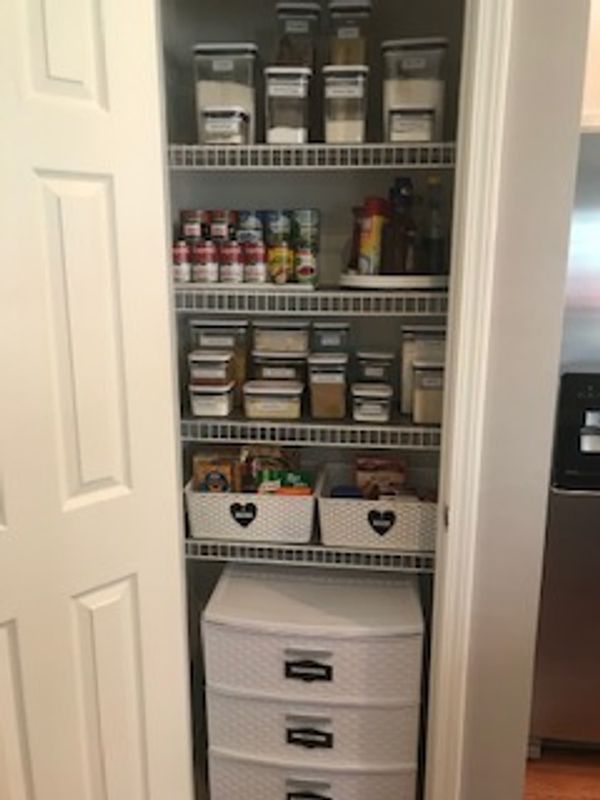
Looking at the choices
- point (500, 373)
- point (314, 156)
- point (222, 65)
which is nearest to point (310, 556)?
point (500, 373)

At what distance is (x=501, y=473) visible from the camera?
4.18 ft

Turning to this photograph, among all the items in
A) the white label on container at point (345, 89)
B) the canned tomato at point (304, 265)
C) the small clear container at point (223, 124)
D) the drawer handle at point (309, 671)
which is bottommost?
the drawer handle at point (309, 671)

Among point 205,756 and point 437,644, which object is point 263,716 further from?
point 437,644

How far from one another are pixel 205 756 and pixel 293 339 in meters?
1.18

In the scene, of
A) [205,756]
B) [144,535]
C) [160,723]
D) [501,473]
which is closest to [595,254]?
[501,473]

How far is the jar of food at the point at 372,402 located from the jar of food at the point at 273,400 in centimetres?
14

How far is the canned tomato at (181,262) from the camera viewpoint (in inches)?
57.5

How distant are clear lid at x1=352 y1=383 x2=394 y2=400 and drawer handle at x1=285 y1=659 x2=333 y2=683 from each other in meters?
0.63

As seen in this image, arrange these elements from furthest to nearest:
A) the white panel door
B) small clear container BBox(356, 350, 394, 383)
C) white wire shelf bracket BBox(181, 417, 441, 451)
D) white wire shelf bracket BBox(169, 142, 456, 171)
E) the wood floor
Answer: the wood floor → small clear container BBox(356, 350, 394, 383) → white wire shelf bracket BBox(181, 417, 441, 451) → white wire shelf bracket BBox(169, 142, 456, 171) → the white panel door

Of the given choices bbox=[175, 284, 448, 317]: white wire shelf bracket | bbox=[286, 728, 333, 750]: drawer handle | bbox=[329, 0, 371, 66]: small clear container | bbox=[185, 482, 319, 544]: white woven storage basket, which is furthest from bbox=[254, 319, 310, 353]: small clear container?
bbox=[286, 728, 333, 750]: drawer handle

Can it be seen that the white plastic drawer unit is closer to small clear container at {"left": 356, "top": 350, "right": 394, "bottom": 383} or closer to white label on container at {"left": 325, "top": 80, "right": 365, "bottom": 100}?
small clear container at {"left": 356, "top": 350, "right": 394, "bottom": 383}

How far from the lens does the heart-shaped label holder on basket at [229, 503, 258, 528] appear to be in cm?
154

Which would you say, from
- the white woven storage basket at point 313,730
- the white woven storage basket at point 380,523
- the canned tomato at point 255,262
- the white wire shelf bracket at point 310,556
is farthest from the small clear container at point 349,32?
the white woven storage basket at point 313,730

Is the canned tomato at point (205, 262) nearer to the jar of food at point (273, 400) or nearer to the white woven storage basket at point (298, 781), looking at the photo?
the jar of food at point (273, 400)
